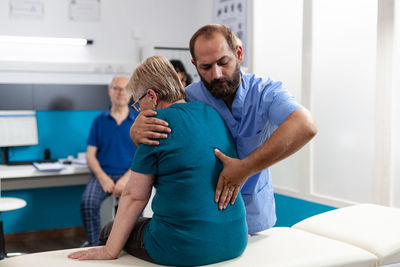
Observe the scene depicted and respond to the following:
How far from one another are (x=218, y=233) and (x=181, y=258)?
142 mm

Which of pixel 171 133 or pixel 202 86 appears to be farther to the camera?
pixel 202 86

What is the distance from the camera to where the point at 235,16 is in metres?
4.13

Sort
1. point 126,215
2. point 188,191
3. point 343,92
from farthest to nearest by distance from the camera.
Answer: point 343,92, point 126,215, point 188,191

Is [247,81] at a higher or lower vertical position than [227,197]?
higher

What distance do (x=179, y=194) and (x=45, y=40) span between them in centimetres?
323

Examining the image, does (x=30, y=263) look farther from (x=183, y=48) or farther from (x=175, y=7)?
(x=175, y=7)

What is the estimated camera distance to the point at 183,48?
184 inches

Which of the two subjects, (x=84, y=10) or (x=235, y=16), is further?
(x=84, y=10)

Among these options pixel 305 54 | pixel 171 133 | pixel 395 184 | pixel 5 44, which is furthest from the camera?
pixel 5 44

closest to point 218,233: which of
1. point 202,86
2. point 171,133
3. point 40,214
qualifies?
point 171,133

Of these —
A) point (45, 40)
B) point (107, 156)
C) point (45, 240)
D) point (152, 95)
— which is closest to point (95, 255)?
point (152, 95)

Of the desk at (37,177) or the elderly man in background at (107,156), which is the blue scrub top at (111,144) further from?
the desk at (37,177)

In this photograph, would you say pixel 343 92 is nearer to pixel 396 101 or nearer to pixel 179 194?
pixel 396 101

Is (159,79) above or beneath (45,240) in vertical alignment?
above
